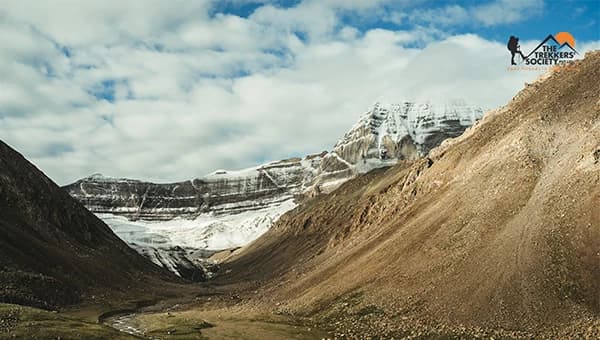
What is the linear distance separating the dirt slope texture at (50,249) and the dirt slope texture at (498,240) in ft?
134

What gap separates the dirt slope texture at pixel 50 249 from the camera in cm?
9712

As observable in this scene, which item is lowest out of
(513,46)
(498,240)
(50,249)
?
(498,240)

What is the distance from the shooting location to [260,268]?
18688cm

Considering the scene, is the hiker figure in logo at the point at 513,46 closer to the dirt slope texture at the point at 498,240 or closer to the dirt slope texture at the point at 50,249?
the dirt slope texture at the point at 498,240

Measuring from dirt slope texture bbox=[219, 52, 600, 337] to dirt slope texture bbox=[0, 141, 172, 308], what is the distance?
1611 inches

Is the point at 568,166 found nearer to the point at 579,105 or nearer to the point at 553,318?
the point at 579,105

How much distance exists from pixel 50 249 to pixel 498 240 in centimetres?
10031

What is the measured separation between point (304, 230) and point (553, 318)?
148 metres

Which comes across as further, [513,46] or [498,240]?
[513,46]

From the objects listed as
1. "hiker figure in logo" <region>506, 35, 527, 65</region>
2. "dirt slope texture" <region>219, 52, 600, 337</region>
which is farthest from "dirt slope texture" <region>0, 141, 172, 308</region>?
"hiker figure in logo" <region>506, 35, 527, 65</region>

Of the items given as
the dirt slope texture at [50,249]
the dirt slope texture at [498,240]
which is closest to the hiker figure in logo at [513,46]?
the dirt slope texture at [498,240]

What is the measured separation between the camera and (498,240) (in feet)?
225

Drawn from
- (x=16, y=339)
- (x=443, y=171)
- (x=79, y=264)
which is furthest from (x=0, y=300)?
(x=443, y=171)

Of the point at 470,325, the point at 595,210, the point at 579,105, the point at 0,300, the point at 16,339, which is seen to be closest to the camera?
the point at 16,339
